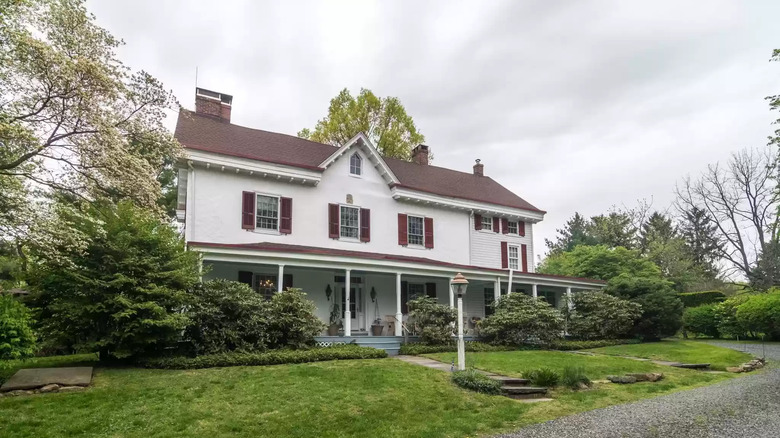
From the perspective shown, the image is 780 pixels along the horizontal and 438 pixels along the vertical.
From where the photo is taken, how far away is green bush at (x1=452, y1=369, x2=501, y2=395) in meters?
9.30

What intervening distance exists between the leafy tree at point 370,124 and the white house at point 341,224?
7989mm

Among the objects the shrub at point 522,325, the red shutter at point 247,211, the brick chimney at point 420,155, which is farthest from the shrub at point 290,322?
the brick chimney at point 420,155

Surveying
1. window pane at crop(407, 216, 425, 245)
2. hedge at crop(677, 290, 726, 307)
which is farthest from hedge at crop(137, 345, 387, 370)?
Result: hedge at crop(677, 290, 726, 307)

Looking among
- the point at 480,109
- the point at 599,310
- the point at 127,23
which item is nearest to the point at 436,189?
the point at 480,109

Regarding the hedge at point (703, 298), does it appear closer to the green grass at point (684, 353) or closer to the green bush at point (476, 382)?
the green grass at point (684, 353)

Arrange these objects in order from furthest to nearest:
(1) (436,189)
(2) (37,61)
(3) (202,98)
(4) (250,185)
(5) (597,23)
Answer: (1) (436,189), (3) (202,98), (4) (250,185), (5) (597,23), (2) (37,61)

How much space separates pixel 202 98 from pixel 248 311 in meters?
11.3

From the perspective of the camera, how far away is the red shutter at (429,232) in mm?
20781

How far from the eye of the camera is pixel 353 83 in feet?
101

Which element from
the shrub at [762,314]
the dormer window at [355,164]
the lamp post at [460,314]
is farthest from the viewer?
the shrub at [762,314]

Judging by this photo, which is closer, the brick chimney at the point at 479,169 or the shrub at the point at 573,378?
the shrub at the point at 573,378

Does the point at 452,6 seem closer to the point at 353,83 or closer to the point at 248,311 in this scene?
the point at 248,311

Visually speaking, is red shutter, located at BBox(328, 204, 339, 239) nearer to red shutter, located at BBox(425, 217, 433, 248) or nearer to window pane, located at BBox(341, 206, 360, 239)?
window pane, located at BBox(341, 206, 360, 239)

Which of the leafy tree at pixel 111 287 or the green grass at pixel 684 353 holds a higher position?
the leafy tree at pixel 111 287
